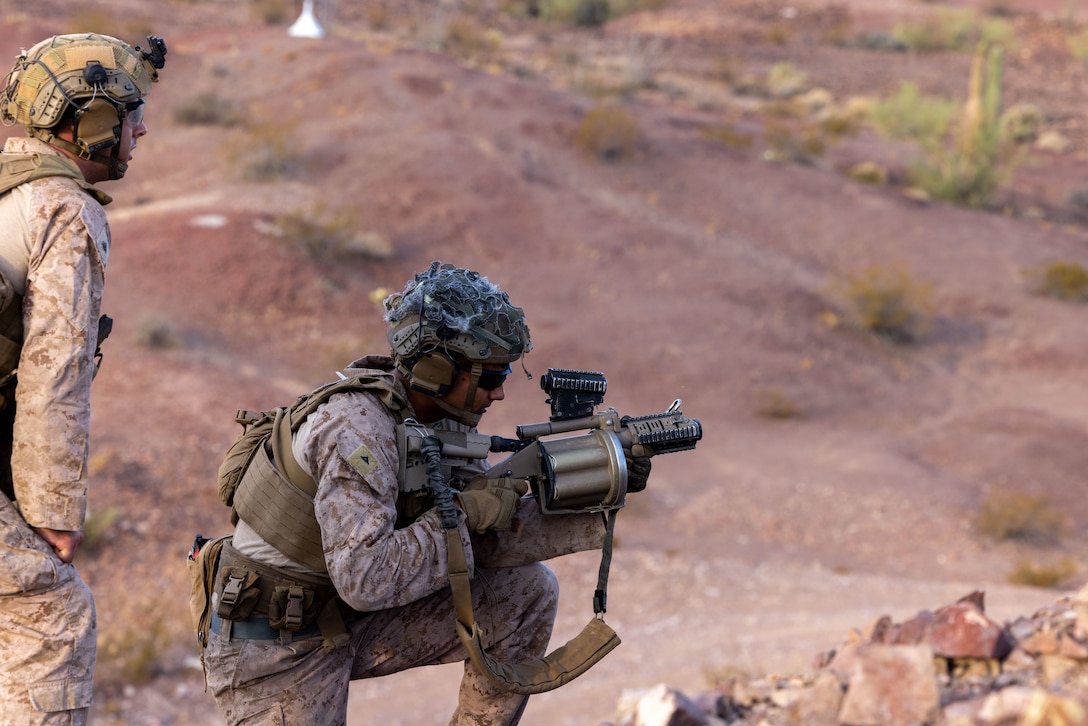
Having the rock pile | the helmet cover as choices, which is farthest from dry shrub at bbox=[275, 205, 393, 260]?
the helmet cover

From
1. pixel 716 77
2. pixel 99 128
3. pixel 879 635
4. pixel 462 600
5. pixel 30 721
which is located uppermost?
pixel 99 128

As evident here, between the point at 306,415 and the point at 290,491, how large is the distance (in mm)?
208

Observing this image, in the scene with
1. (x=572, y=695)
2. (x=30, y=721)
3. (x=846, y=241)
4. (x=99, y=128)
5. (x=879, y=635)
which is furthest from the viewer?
(x=846, y=241)

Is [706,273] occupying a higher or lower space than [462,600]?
lower

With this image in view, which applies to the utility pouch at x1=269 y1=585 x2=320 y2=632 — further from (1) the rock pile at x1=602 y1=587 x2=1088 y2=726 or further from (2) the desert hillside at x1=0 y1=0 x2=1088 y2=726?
(2) the desert hillside at x1=0 y1=0 x2=1088 y2=726

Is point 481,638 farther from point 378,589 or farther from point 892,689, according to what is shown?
point 892,689

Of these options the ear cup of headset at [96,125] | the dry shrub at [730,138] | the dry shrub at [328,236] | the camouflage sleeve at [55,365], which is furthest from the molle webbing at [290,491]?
the dry shrub at [730,138]

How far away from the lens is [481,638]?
3234 mm

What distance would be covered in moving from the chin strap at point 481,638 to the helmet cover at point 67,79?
137 cm

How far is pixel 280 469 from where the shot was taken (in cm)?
302

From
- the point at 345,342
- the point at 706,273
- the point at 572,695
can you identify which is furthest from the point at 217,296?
the point at 572,695

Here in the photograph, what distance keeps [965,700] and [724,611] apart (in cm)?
395

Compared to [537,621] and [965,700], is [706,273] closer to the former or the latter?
[965,700]

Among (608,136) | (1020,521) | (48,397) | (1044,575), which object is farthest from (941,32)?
(48,397)
